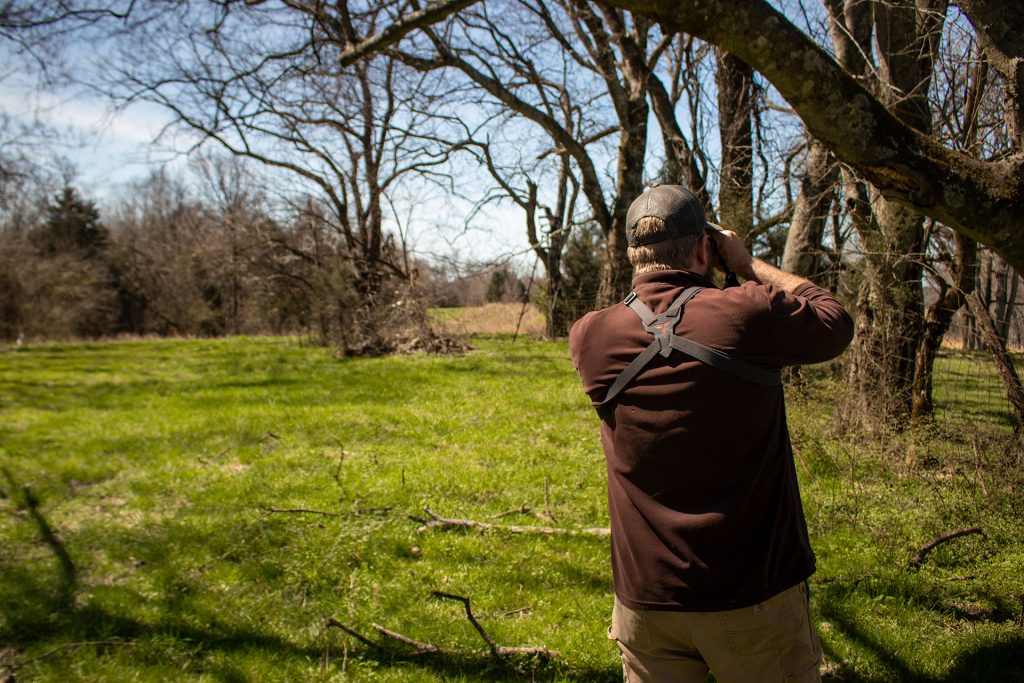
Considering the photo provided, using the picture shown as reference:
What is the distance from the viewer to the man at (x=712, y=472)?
6.12ft

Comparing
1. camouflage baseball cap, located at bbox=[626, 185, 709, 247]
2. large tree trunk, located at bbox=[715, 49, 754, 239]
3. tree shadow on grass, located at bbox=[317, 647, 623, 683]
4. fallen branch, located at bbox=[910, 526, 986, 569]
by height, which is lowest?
tree shadow on grass, located at bbox=[317, 647, 623, 683]

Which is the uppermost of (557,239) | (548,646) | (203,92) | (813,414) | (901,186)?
(203,92)

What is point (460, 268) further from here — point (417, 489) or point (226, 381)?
point (417, 489)

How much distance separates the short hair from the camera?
207cm

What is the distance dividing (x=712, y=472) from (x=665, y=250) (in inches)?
26.4

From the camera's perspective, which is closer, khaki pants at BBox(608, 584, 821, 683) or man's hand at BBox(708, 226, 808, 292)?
khaki pants at BBox(608, 584, 821, 683)

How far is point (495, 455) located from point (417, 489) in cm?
122

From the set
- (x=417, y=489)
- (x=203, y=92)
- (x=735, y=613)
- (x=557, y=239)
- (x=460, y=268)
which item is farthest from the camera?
(x=203, y=92)

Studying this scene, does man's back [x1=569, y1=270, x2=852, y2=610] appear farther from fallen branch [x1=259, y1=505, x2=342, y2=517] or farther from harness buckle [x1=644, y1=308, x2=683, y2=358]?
fallen branch [x1=259, y1=505, x2=342, y2=517]

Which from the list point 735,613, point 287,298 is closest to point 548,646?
point 735,613

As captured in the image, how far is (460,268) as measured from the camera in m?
11.8

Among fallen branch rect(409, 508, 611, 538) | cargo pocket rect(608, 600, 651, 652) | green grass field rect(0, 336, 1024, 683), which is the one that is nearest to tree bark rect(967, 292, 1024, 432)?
green grass field rect(0, 336, 1024, 683)

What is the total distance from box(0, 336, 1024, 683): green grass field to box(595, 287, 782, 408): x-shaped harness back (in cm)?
221

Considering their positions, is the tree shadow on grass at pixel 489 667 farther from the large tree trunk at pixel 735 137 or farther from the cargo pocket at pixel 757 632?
the large tree trunk at pixel 735 137
